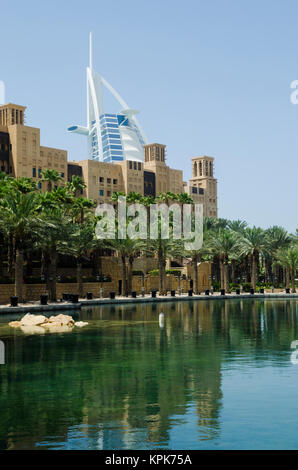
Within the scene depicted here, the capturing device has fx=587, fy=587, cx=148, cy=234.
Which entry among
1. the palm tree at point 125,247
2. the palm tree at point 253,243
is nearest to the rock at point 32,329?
the palm tree at point 125,247

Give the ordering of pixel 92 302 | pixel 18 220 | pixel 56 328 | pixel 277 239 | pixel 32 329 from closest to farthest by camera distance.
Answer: pixel 32 329 → pixel 56 328 → pixel 18 220 → pixel 92 302 → pixel 277 239

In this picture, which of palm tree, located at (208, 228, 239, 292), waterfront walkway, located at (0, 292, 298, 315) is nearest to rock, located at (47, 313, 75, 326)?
waterfront walkway, located at (0, 292, 298, 315)

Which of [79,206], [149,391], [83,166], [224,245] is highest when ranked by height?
[83,166]

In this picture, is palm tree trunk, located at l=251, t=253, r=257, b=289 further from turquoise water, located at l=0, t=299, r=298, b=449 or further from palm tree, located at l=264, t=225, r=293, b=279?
turquoise water, located at l=0, t=299, r=298, b=449

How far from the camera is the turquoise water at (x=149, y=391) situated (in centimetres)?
1065

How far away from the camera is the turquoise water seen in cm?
1065

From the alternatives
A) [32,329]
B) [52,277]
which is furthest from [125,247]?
[32,329]

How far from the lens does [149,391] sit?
1464cm

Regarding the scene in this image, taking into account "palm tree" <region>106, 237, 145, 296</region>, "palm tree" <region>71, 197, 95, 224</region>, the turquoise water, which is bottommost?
the turquoise water

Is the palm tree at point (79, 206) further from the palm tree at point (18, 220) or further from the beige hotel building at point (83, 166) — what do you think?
the beige hotel building at point (83, 166)

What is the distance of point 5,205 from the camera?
1874 inches

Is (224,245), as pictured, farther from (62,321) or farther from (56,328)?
(56,328)
